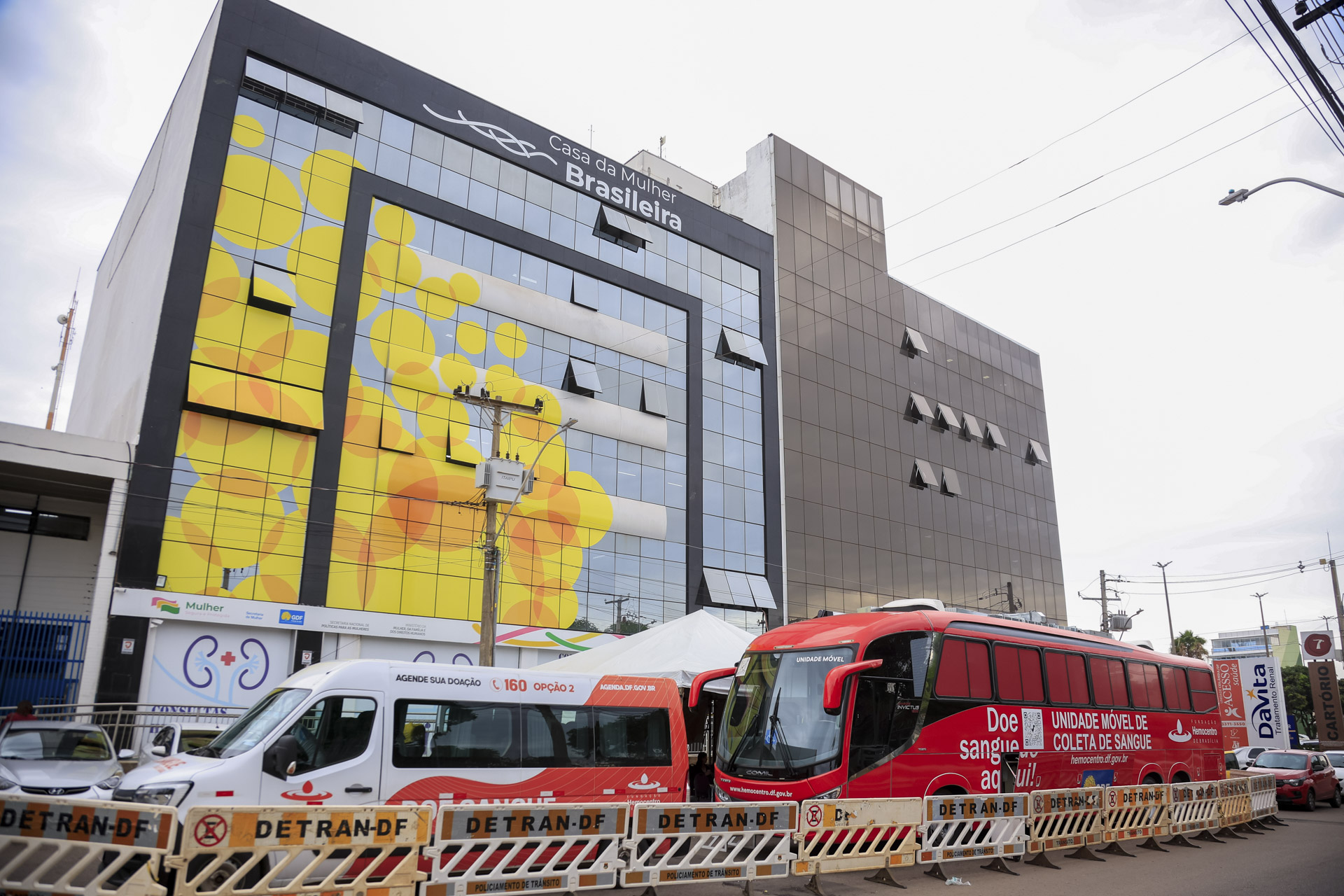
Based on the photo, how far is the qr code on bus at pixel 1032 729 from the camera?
14591mm

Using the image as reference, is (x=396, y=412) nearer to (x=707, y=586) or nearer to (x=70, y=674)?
(x=70, y=674)

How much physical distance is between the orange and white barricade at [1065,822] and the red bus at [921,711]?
727 mm

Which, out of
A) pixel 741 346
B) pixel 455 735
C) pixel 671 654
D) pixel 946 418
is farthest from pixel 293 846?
pixel 946 418

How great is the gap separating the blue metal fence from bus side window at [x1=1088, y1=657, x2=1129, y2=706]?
2424 centimetres

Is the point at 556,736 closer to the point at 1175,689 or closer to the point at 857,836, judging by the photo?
the point at 857,836

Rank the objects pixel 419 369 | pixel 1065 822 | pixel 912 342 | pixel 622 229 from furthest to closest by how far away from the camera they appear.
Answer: pixel 912 342 → pixel 622 229 → pixel 419 369 → pixel 1065 822

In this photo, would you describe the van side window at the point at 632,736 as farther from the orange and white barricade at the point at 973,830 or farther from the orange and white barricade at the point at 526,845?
the orange and white barricade at the point at 973,830

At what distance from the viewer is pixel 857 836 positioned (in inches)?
427

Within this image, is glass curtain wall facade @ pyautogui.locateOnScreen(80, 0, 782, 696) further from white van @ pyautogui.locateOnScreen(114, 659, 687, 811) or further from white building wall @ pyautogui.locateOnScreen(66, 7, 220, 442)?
white van @ pyautogui.locateOnScreen(114, 659, 687, 811)

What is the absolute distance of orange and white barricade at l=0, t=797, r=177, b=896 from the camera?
632 cm

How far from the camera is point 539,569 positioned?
95.4ft

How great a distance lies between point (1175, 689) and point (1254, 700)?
19.4 m

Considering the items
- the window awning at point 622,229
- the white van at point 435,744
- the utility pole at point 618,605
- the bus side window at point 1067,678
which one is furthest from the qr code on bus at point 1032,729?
the window awning at point 622,229

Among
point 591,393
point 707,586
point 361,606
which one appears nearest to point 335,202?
point 591,393
